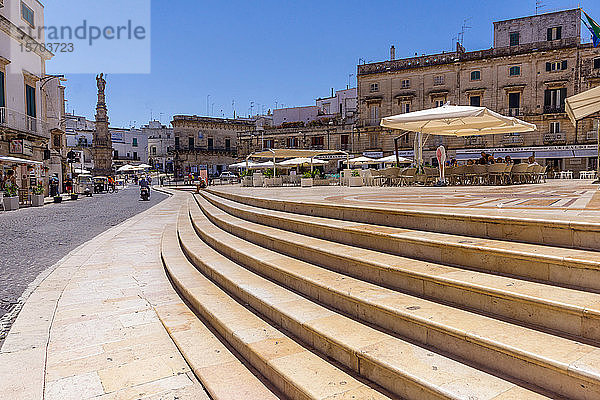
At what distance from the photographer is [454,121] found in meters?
11.4

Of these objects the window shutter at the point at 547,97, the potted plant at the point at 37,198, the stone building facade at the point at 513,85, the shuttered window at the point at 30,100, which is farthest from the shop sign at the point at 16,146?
the window shutter at the point at 547,97

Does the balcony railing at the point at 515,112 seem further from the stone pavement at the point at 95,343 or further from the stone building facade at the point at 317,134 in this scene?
the stone pavement at the point at 95,343

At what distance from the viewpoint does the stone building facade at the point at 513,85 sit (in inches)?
1236

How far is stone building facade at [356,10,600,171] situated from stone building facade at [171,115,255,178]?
2386 cm

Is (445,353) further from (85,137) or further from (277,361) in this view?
(85,137)

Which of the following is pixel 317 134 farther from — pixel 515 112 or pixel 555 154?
pixel 555 154

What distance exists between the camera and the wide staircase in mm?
2014

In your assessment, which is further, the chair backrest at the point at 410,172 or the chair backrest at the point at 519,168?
the chair backrest at the point at 410,172

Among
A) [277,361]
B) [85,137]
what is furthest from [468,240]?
[85,137]

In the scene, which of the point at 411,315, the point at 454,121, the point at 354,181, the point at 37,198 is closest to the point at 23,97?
the point at 37,198

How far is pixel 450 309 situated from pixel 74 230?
34.3 ft

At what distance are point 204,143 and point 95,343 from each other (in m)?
55.9

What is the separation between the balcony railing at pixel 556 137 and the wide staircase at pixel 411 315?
34217 mm

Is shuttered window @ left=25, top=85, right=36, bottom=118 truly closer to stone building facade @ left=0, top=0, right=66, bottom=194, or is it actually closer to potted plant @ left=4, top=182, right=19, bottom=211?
stone building facade @ left=0, top=0, right=66, bottom=194
